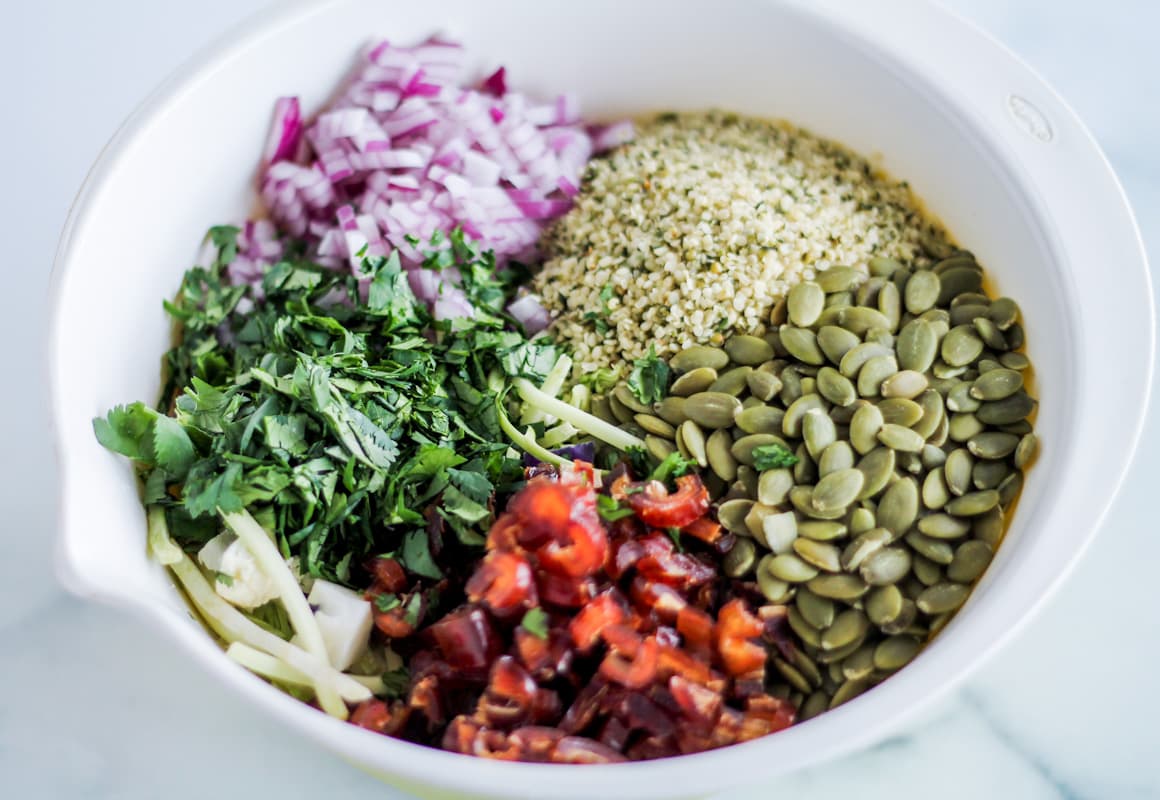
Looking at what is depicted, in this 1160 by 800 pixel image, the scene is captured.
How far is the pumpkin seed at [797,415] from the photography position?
141 cm

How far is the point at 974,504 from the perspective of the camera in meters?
1.33

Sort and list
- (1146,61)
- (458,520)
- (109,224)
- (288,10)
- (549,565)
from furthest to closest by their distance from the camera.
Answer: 1. (1146,61)
2. (288,10)
3. (109,224)
4. (458,520)
5. (549,565)

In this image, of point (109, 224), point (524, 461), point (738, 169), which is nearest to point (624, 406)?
point (524, 461)

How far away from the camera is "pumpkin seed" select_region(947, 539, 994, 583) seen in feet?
Result: 4.26

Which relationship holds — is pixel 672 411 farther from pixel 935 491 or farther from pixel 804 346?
pixel 935 491

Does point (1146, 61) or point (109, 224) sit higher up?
point (1146, 61)

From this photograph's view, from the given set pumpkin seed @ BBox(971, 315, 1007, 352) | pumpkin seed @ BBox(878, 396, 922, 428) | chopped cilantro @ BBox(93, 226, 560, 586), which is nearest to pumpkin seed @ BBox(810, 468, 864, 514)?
pumpkin seed @ BBox(878, 396, 922, 428)

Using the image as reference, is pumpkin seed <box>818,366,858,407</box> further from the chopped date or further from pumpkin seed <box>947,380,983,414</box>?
the chopped date

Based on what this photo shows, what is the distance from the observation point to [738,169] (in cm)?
170

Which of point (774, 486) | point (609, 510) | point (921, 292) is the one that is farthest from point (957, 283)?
point (609, 510)

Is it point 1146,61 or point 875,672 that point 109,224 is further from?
point 1146,61

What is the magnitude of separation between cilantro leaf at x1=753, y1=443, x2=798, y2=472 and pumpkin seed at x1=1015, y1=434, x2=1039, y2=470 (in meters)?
0.30

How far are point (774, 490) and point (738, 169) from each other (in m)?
0.62

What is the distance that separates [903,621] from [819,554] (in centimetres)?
13
